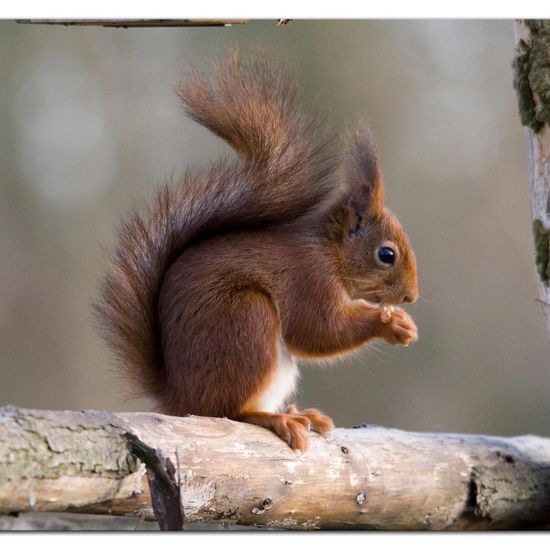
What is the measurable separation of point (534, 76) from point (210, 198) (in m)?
0.73

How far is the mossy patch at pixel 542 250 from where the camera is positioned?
73.3 inches

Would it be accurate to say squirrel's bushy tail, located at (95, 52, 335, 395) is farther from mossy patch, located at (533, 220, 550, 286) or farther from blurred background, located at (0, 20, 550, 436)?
Result: mossy patch, located at (533, 220, 550, 286)

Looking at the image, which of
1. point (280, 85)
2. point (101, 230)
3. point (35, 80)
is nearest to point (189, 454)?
point (280, 85)

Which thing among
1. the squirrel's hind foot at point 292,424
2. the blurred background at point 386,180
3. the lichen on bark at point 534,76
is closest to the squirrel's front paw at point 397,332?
the squirrel's hind foot at point 292,424

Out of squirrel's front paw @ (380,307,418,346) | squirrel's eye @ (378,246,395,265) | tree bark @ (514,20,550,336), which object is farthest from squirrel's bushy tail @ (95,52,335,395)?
tree bark @ (514,20,550,336)

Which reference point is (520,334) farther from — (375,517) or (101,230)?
(101,230)

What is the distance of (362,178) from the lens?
1881 mm

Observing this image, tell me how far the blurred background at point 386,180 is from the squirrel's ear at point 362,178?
1.26 feet

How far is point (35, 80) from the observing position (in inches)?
90.0

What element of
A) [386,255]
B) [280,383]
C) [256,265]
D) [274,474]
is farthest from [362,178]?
[274,474]

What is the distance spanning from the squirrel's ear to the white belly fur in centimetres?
32

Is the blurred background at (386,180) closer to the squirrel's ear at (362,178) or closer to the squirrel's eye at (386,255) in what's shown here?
the squirrel's ear at (362,178)

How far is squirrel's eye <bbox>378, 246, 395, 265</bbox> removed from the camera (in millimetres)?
1862

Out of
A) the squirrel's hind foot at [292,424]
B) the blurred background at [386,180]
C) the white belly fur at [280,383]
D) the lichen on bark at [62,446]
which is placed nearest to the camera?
the lichen on bark at [62,446]
